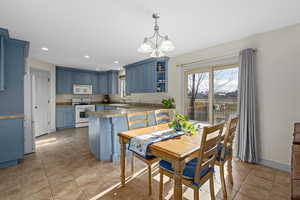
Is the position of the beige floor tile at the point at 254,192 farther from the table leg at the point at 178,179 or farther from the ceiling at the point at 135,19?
the ceiling at the point at 135,19

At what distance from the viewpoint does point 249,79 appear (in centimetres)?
258

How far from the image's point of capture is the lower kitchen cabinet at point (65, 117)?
17.0 feet

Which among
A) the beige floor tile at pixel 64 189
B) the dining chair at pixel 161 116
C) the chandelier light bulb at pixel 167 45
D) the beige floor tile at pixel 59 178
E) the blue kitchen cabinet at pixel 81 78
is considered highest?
the blue kitchen cabinet at pixel 81 78

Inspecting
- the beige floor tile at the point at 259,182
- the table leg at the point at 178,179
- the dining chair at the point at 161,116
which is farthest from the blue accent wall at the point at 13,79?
the beige floor tile at the point at 259,182

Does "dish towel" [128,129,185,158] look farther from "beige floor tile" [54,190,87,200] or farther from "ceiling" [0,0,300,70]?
"ceiling" [0,0,300,70]

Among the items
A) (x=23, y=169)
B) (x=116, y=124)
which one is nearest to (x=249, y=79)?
(x=116, y=124)

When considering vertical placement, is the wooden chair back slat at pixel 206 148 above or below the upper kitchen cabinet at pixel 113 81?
below

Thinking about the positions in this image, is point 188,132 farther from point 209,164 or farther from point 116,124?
point 116,124

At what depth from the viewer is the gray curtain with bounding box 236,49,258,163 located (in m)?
2.57

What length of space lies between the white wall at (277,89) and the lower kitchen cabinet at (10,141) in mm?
4450

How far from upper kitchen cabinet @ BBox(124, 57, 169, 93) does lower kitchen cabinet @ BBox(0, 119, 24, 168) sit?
3016 mm

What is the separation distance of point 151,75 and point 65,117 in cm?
369

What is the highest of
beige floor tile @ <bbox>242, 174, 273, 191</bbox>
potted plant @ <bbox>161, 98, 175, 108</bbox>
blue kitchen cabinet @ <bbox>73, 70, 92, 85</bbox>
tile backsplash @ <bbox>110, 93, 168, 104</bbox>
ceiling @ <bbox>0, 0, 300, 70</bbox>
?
ceiling @ <bbox>0, 0, 300, 70</bbox>

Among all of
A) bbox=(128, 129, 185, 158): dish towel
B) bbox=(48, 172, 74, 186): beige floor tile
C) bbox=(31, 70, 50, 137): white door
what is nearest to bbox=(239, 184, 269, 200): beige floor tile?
bbox=(128, 129, 185, 158): dish towel
